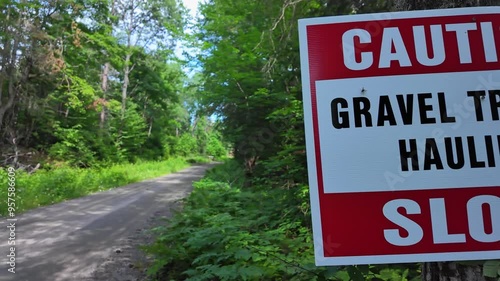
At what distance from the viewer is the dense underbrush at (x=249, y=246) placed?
2820mm

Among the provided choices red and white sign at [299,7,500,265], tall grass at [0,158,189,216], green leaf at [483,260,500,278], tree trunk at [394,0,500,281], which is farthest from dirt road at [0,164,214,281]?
green leaf at [483,260,500,278]

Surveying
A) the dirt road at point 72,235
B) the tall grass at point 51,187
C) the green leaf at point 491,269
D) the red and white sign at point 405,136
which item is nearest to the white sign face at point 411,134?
the red and white sign at point 405,136

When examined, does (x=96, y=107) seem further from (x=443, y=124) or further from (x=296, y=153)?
(x=443, y=124)

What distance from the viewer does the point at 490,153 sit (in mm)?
1228

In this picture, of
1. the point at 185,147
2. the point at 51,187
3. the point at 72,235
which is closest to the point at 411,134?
the point at 72,235

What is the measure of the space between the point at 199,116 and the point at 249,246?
38.9ft

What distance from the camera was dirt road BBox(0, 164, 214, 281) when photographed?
424 cm

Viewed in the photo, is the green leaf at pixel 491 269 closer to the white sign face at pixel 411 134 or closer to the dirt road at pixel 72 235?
the white sign face at pixel 411 134

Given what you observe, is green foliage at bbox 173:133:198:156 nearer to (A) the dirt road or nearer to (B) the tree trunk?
(A) the dirt road

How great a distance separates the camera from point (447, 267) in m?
1.21

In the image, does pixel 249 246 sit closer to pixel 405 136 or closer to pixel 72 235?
pixel 405 136

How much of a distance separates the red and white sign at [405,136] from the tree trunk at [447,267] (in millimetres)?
40

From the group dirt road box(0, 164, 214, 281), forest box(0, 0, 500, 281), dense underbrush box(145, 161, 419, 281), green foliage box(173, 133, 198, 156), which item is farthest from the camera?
green foliage box(173, 133, 198, 156)

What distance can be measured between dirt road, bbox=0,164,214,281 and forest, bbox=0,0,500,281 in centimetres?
102
